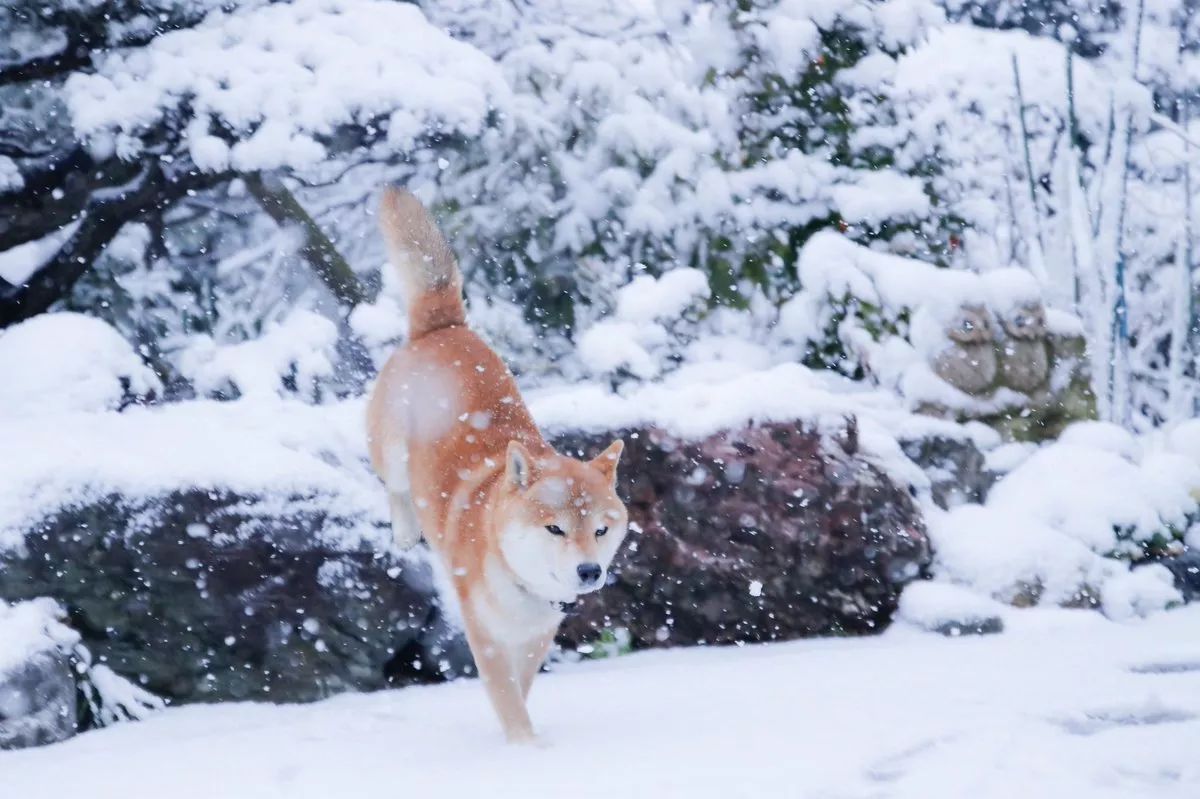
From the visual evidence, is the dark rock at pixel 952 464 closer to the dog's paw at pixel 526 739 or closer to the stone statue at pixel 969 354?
the stone statue at pixel 969 354

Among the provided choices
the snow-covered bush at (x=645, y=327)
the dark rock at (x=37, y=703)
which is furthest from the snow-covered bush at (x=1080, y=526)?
the dark rock at (x=37, y=703)

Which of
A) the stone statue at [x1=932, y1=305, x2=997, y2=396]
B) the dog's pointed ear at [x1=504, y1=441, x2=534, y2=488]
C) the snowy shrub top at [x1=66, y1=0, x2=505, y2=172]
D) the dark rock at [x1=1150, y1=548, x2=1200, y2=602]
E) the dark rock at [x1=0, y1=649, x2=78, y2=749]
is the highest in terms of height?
the snowy shrub top at [x1=66, y1=0, x2=505, y2=172]

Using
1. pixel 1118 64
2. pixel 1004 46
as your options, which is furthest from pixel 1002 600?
pixel 1118 64

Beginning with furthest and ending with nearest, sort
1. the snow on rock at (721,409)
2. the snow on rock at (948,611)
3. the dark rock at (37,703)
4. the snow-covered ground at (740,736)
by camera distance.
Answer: the snow on rock at (721,409) → the snow on rock at (948,611) → the dark rock at (37,703) → the snow-covered ground at (740,736)

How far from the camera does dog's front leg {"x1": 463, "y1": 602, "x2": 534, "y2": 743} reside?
3.72m

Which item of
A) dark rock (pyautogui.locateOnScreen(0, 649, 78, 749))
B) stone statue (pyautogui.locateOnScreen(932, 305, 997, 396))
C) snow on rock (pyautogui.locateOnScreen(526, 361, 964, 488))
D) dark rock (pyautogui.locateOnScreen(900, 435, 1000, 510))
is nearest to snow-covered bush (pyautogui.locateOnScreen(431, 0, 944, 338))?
stone statue (pyautogui.locateOnScreen(932, 305, 997, 396))

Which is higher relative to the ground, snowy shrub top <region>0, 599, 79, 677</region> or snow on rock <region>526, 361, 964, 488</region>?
snow on rock <region>526, 361, 964, 488</region>

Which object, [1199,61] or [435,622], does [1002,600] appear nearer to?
[435,622]

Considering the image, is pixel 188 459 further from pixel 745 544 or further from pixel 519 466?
pixel 745 544

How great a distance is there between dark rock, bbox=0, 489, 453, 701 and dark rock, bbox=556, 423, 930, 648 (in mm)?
952

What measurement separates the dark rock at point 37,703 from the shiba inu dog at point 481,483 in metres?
1.30

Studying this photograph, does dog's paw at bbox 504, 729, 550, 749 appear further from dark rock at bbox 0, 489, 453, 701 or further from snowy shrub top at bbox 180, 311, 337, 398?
snowy shrub top at bbox 180, 311, 337, 398

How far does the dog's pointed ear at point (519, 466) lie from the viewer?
12.1 ft

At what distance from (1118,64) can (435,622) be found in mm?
8010
